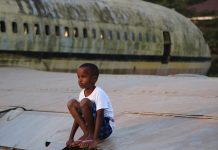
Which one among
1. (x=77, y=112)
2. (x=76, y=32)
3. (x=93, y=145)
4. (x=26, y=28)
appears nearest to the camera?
(x=93, y=145)

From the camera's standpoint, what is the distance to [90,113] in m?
5.73

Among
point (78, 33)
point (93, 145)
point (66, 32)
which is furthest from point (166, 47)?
point (93, 145)

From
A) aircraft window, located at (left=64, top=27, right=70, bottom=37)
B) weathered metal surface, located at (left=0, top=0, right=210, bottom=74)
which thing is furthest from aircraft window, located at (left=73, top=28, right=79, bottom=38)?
aircraft window, located at (left=64, top=27, right=70, bottom=37)

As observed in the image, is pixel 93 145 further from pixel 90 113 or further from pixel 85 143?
pixel 90 113

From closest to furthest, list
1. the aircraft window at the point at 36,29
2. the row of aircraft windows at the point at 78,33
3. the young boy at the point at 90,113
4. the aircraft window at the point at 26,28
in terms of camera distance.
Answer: the young boy at the point at 90,113, the row of aircraft windows at the point at 78,33, the aircraft window at the point at 26,28, the aircraft window at the point at 36,29

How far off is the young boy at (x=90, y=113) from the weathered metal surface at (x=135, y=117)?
0.16 meters

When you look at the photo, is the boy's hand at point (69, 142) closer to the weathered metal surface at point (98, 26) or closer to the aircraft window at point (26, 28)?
the weathered metal surface at point (98, 26)

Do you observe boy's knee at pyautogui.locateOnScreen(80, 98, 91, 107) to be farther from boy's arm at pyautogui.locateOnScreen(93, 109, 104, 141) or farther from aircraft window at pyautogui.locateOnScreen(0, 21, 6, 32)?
aircraft window at pyautogui.locateOnScreen(0, 21, 6, 32)

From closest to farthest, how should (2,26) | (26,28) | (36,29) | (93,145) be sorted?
1. (93,145)
2. (2,26)
3. (26,28)
4. (36,29)

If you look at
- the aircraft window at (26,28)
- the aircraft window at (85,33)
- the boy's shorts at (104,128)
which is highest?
the aircraft window at (26,28)

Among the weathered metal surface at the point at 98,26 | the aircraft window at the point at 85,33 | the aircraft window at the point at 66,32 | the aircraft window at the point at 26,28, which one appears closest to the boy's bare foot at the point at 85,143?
the weathered metal surface at the point at 98,26

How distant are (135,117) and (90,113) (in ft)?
4.20

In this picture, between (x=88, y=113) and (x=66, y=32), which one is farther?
(x=66, y=32)

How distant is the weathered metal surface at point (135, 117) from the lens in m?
5.66
